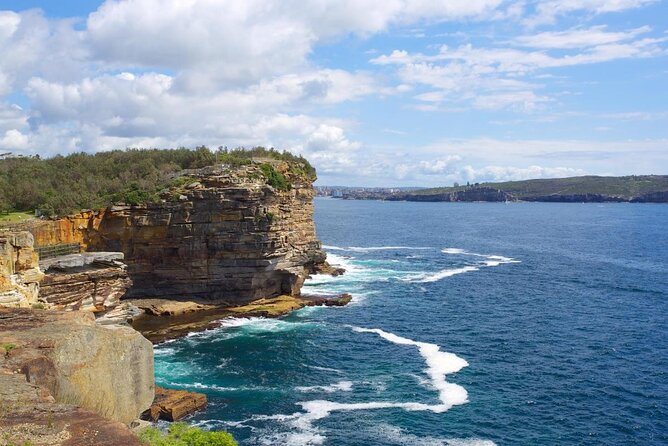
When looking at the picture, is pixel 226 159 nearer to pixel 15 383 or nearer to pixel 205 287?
pixel 205 287

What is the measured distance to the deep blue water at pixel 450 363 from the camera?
107 ft

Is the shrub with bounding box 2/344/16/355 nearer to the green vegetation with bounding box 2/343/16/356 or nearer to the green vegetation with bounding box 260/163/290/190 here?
the green vegetation with bounding box 2/343/16/356

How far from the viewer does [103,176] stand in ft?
204

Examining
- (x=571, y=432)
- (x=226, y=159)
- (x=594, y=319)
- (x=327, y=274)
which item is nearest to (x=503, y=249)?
(x=327, y=274)

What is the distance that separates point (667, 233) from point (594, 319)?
8840 cm

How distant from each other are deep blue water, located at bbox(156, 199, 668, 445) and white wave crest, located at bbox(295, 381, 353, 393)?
5.6 inches

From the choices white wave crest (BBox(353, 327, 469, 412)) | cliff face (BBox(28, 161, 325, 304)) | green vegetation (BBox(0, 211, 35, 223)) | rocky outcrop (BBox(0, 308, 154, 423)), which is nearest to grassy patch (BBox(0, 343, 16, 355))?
rocky outcrop (BBox(0, 308, 154, 423))

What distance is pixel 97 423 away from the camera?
11.2 m

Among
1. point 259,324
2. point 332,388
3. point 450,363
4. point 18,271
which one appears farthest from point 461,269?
point 18,271

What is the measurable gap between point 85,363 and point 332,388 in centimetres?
2560

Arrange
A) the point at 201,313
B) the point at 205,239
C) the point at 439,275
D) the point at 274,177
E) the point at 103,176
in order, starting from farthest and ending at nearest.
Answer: the point at 439,275 < the point at 274,177 < the point at 103,176 < the point at 205,239 < the point at 201,313

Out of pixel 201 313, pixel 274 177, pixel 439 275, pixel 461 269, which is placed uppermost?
pixel 274 177

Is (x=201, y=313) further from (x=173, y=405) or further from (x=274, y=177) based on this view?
(x=173, y=405)

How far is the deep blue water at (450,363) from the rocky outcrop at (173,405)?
854mm
